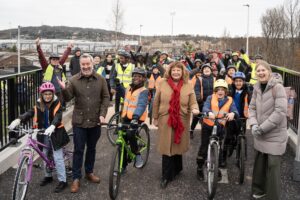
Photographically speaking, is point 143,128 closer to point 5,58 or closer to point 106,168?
point 106,168

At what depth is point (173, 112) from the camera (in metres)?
5.11

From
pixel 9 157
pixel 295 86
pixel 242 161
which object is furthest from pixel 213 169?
pixel 295 86

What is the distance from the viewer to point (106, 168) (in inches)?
236

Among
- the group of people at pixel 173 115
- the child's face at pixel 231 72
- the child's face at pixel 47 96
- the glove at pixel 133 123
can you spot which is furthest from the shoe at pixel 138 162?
the child's face at pixel 231 72

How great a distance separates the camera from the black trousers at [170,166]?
526 cm

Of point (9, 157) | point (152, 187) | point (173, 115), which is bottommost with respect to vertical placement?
point (152, 187)

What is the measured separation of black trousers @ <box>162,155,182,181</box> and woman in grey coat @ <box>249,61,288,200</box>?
1.36 meters

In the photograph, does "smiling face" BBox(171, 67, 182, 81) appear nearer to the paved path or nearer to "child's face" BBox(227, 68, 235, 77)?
the paved path

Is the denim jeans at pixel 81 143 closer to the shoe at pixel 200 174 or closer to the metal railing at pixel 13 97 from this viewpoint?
the metal railing at pixel 13 97

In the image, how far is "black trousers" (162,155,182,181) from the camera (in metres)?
5.26

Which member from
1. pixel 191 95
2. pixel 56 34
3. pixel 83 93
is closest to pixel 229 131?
pixel 191 95

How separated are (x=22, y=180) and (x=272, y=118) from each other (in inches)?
132

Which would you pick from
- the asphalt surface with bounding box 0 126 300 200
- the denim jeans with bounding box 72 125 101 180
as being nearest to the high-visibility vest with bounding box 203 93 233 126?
the asphalt surface with bounding box 0 126 300 200

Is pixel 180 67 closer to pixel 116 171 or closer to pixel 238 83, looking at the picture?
pixel 238 83
